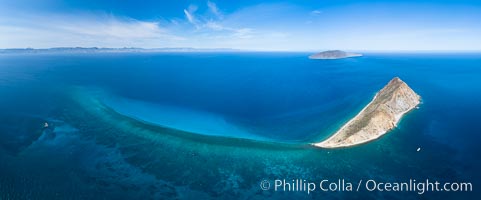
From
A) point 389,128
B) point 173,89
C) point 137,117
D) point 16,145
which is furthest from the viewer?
point 173,89

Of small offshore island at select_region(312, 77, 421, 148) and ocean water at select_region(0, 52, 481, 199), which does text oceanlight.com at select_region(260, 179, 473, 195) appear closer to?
ocean water at select_region(0, 52, 481, 199)

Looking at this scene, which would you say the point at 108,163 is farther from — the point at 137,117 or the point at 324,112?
the point at 324,112

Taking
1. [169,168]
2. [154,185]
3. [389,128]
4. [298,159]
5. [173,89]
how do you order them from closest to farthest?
1. [154,185]
2. [169,168]
3. [298,159]
4. [389,128]
5. [173,89]

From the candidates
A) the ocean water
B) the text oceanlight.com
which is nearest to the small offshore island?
the ocean water

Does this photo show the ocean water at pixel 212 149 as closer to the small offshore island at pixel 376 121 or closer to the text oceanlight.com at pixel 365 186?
the text oceanlight.com at pixel 365 186

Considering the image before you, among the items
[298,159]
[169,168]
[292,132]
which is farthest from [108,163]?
[292,132]

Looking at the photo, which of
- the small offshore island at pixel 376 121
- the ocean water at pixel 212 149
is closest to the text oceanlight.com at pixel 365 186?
the ocean water at pixel 212 149

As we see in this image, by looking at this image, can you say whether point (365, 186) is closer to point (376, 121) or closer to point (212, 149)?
point (376, 121)
